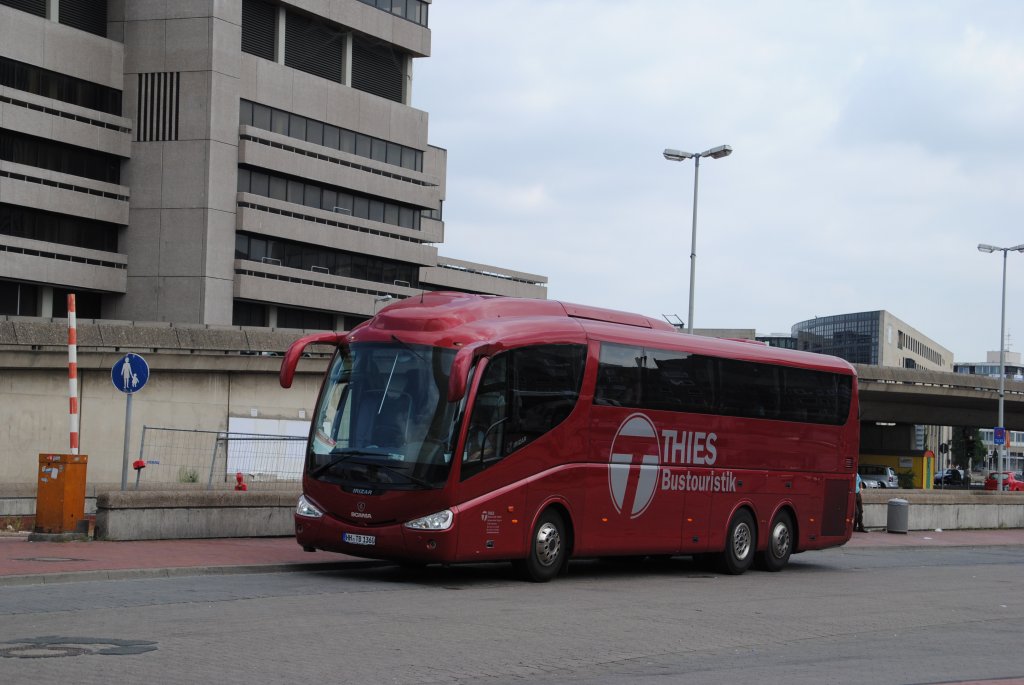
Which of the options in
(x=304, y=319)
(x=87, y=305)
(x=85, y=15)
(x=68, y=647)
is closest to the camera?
(x=68, y=647)

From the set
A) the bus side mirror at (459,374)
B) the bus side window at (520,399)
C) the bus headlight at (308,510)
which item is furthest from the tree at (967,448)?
the bus side mirror at (459,374)

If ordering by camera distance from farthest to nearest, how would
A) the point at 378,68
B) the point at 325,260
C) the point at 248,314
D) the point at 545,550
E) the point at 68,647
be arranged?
the point at 378,68 → the point at 325,260 → the point at 248,314 → the point at 545,550 → the point at 68,647

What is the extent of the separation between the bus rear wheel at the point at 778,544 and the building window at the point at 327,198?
152 ft

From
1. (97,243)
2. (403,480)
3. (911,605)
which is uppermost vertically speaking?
(97,243)

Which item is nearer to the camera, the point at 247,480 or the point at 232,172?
the point at 247,480

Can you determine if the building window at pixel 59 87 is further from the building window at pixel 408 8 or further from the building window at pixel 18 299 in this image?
the building window at pixel 408 8

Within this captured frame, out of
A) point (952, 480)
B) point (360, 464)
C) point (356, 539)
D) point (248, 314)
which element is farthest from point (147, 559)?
point (952, 480)

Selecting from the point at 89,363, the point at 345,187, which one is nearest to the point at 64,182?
the point at 345,187

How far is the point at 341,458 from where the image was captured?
16734mm

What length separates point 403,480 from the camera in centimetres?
1625

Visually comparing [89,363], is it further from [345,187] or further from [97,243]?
[345,187]

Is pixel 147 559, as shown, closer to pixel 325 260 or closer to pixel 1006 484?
pixel 325 260

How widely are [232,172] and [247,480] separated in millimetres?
37172

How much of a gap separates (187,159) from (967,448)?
108 meters
